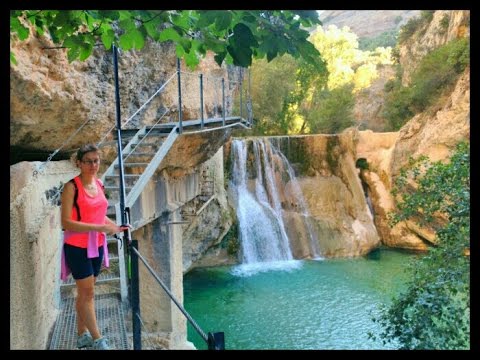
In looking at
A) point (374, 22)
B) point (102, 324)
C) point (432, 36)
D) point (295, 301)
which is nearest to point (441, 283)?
point (102, 324)

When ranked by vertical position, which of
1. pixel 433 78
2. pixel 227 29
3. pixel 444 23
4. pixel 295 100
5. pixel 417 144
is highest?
pixel 444 23

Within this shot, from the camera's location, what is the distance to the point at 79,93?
5098mm

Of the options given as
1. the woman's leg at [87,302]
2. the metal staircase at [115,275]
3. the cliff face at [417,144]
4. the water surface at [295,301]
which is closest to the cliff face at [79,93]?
the metal staircase at [115,275]

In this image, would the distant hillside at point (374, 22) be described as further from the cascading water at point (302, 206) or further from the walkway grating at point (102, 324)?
the walkway grating at point (102, 324)

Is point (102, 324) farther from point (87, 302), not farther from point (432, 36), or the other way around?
point (432, 36)

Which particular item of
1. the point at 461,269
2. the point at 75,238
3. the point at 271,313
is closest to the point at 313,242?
the point at 271,313

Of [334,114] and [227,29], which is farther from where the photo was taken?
[334,114]

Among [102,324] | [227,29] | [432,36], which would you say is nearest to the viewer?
[227,29]

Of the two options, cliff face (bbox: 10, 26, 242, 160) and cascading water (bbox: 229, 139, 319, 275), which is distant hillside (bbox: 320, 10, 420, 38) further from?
cliff face (bbox: 10, 26, 242, 160)

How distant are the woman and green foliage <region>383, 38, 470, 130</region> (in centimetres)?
1674

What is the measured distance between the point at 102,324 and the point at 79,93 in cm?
Result: 267

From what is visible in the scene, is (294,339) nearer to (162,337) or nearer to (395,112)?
(162,337)

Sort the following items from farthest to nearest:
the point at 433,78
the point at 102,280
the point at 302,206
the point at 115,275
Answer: the point at 433,78, the point at 302,206, the point at 115,275, the point at 102,280

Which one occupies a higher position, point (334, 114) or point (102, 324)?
point (334, 114)
